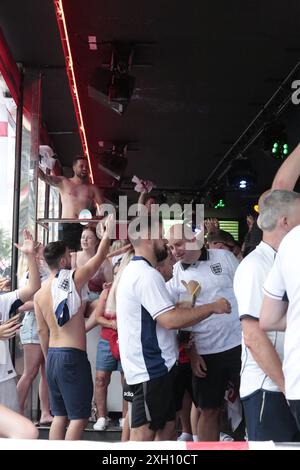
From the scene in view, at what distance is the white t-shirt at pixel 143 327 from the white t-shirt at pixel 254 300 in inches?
27.7

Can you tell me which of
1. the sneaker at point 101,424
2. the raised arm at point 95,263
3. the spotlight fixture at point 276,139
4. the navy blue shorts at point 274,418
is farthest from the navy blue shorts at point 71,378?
the spotlight fixture at point 276,139

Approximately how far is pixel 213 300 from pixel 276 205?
1800 millimetres

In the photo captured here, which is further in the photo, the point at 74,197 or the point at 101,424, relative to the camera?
the point at 74,197

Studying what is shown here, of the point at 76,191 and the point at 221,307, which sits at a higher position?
the point at 76,191

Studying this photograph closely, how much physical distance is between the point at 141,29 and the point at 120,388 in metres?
3.55

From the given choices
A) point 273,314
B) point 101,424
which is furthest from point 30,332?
point 273,314

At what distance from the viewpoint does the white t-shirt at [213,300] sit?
4473 mm

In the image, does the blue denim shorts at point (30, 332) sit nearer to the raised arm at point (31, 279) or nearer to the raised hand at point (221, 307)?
the raised arm at point (31, 279)

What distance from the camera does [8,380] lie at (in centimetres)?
356

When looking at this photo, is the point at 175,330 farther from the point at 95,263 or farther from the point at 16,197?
the point at 16,197

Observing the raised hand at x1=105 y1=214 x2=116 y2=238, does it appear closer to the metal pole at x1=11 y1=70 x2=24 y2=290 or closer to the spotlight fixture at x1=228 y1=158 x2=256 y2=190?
the metal pole at x1=11 y1=70 x2=24 y2=290

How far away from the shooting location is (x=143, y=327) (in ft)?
11.6

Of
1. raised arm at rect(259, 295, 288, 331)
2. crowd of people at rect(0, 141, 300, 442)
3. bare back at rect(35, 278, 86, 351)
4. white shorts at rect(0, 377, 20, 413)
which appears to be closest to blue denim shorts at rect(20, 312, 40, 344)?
crowd of people at rect(0, 141, 300, 442)
